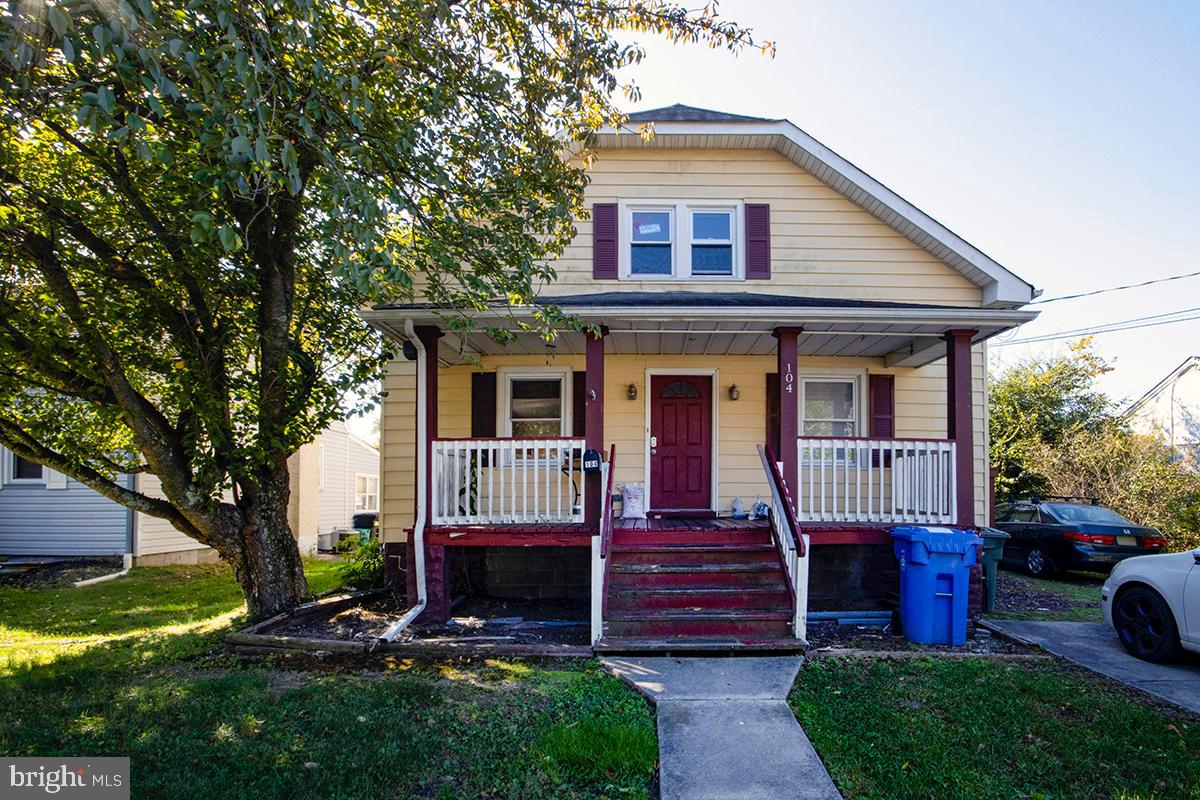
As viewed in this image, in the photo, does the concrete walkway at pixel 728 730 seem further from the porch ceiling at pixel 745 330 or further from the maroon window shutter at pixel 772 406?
the maroon window shutter at pixel 772 406

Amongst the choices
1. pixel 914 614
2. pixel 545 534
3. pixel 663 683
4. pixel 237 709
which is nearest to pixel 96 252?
pixel 237 709

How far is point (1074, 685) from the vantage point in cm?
484

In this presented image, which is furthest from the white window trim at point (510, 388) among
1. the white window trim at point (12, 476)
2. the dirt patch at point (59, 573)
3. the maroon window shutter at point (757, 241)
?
the white window trim at point (12, 476)

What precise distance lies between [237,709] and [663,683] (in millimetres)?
3086

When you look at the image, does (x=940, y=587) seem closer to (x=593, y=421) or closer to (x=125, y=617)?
(x=593, y=421)

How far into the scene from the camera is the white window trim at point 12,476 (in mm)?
11578

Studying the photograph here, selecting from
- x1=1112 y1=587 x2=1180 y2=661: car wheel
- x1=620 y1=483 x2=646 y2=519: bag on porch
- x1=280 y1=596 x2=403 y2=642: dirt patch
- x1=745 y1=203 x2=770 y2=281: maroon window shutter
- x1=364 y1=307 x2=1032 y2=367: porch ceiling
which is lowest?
x1=280 y1=596 x2=403 y2=642: dirt patch

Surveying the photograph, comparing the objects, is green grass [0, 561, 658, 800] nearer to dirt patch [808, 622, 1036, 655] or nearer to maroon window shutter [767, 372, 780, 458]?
dirt patch [808, 622, 1036, 655]

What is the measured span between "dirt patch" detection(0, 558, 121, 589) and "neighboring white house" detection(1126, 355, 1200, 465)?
78.0 ft

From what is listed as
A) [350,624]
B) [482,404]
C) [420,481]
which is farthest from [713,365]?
[350,624]

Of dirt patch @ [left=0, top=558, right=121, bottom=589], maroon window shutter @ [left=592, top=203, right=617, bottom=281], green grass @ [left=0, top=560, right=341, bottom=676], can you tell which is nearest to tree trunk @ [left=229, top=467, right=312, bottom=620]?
green grass @ [left=0, top=560, right=341, bottom=676]

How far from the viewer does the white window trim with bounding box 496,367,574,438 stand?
8609 millimetres

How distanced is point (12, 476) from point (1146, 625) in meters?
17.4

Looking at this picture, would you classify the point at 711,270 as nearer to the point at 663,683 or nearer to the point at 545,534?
the point at 545,534
